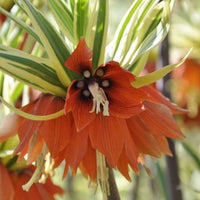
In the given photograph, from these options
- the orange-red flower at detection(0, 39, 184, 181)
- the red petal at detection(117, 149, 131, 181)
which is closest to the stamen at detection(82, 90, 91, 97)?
the orange-red flower at detection(0, 39, 184, 181)

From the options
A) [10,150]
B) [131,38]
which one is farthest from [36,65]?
[10,150]

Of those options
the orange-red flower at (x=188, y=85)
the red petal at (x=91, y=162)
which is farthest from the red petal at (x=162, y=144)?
the orange-red flower at (x=188, y=85)

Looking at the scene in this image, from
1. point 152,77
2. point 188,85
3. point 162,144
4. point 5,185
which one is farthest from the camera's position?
point 188,85

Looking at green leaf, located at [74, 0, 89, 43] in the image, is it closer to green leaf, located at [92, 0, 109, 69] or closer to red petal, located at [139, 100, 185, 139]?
green leaf, located at [92, 0, 109, 69]

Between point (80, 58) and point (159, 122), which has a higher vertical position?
point (80, 58)

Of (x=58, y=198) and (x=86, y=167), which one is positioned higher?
(x=86, y=167)

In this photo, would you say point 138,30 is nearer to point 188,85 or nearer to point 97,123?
point 97,123

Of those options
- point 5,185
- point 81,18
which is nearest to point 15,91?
point 5,185

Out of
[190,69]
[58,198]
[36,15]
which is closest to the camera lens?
[36,15]

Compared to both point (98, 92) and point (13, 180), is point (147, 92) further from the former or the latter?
point (13, 180)
